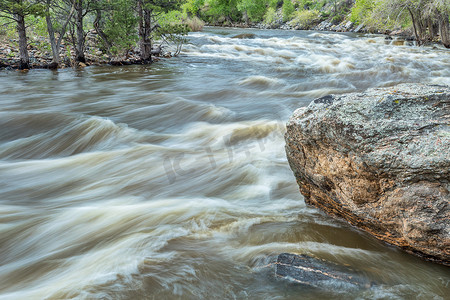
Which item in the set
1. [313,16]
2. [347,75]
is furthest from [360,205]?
[313,16]

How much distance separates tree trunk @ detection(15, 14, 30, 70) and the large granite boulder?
1029 cm

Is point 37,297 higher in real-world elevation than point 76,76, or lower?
lower

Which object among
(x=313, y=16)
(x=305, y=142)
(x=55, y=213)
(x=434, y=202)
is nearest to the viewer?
(x=434, y=202)

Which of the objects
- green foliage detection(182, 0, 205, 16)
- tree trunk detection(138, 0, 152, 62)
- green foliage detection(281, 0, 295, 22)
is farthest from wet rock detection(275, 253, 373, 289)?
green foliage detection(182, 0, 205, 16)

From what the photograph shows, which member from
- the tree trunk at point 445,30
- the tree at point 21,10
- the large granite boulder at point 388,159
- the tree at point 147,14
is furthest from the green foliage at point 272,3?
the large granite boulder at point 388,159

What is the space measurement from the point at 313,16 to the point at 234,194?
41.1 m

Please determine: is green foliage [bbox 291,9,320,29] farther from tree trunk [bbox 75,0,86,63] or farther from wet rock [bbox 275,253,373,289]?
wet rock [bbox 275,253,373,289]

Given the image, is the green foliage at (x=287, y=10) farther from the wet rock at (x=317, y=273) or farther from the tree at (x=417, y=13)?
the wet rock at (x=317, y=273)

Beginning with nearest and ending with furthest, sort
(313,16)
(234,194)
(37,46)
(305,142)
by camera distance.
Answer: (305,142) < (234,194) < (37,46) < (313,16)

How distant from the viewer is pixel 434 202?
6.82 ft

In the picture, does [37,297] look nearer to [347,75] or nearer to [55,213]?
[55,213]

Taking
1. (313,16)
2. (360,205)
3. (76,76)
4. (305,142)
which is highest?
(313,16)

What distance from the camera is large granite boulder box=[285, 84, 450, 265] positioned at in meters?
2.10

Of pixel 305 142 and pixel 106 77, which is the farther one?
pixel 106 77
